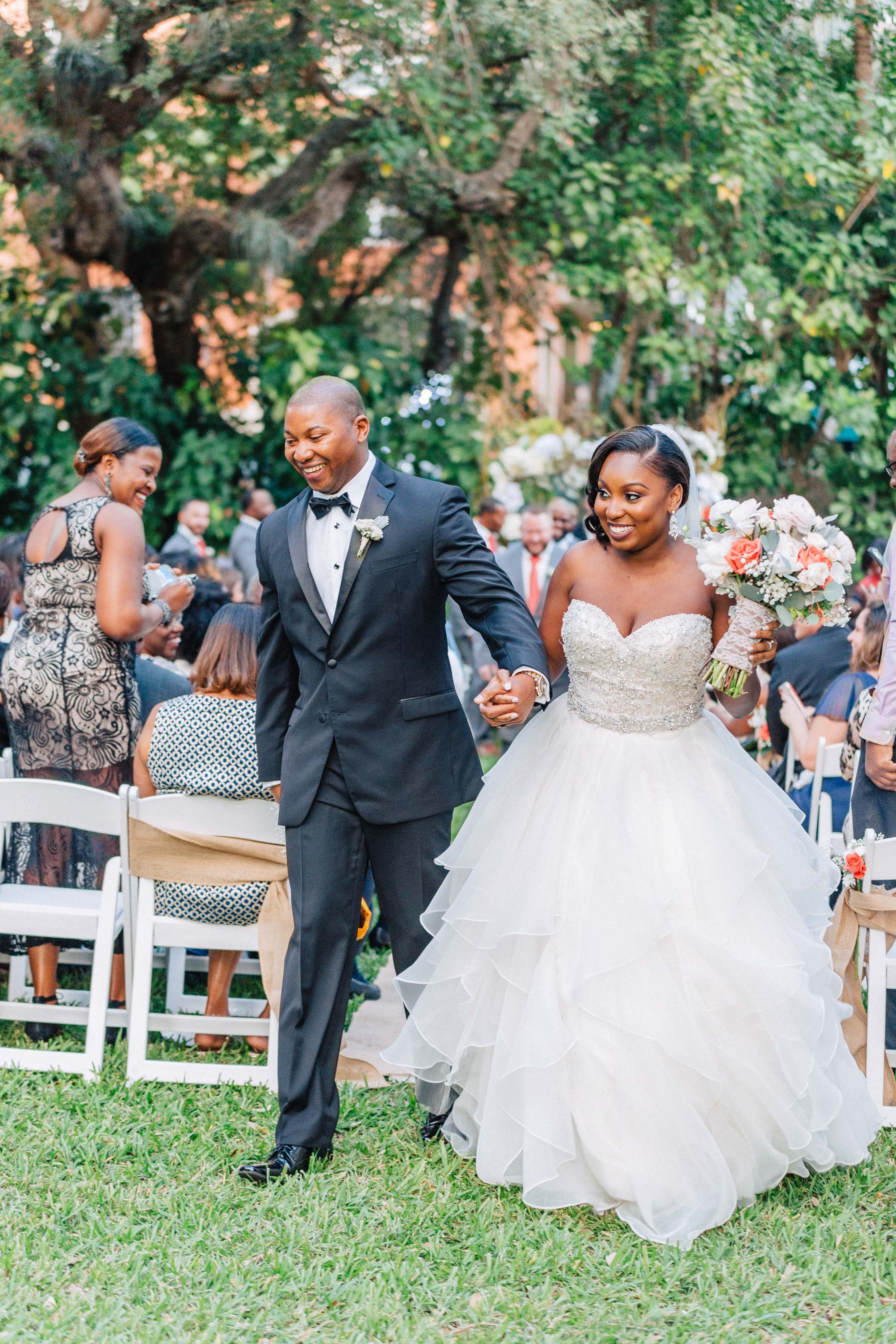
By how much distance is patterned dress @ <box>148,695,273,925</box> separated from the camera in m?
4.61

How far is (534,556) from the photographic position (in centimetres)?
1029

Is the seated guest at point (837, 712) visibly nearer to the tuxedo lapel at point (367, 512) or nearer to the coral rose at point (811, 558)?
the coral rose at point (811, 558)

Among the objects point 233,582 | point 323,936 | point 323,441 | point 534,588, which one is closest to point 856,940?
point 323,936

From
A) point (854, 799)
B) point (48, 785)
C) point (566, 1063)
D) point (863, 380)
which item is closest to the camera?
point (566, 1063)

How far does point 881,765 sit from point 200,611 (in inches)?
133

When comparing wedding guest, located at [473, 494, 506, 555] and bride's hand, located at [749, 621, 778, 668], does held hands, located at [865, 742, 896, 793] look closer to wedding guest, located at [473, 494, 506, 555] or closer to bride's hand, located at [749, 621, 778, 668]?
bride's hand, located at [749, 621, 778, 668]

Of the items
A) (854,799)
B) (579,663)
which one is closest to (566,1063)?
(579,663)

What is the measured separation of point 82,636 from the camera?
5.21 meters

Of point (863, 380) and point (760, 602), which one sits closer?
point (760, 602)

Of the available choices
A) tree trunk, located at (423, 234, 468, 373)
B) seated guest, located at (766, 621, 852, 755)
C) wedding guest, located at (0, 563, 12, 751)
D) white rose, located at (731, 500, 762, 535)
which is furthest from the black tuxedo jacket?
tree trunk, located at (423, 234, 468, 373)

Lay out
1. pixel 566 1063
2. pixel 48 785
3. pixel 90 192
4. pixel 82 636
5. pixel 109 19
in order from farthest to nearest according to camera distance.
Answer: pixel 90 192
pixel 109 19
pixel 82 636
pixel 48 785
pixel 566 1063

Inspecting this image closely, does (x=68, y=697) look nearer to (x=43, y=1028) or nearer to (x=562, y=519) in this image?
(x=43, y=1028)

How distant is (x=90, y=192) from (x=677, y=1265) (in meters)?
9.92

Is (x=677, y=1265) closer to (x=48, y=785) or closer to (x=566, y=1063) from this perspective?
(x=566, y=1063)
